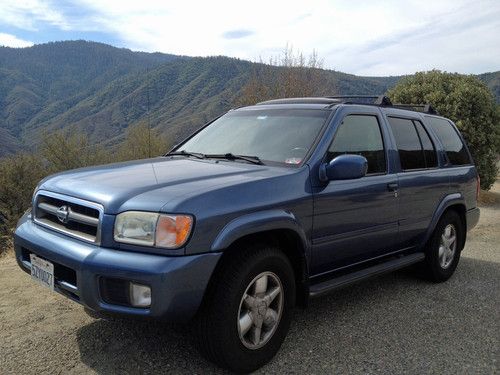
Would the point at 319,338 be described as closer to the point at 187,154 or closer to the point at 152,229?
the point at 152,229

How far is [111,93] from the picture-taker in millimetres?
139625

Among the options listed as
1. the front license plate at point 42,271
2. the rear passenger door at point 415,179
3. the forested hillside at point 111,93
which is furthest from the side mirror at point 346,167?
the forested hillside at point 111,93

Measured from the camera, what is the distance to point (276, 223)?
2.96 m

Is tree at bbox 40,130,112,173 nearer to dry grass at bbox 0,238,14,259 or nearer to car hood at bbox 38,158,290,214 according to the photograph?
dry grass at bbox 0,238,14,259

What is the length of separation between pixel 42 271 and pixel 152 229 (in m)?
0.91

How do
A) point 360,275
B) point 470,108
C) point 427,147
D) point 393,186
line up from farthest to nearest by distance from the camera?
point 470,108 → point 427,147 → point 393,186 → point 360,275

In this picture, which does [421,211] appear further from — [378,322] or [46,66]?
[46,66]

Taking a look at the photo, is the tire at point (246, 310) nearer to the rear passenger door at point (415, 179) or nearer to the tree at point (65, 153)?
the rear passenger door at point (415, 179)

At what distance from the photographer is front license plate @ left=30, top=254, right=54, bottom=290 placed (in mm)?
2848

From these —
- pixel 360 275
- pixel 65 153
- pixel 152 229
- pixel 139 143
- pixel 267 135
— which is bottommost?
pixel 65 153

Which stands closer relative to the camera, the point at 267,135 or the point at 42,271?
the point at 42,271

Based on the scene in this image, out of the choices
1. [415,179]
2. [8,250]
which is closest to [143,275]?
[415,179]

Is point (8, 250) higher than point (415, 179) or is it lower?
lower

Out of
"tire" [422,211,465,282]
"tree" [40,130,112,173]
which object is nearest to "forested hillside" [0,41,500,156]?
"tree" [40,130,112,173]
